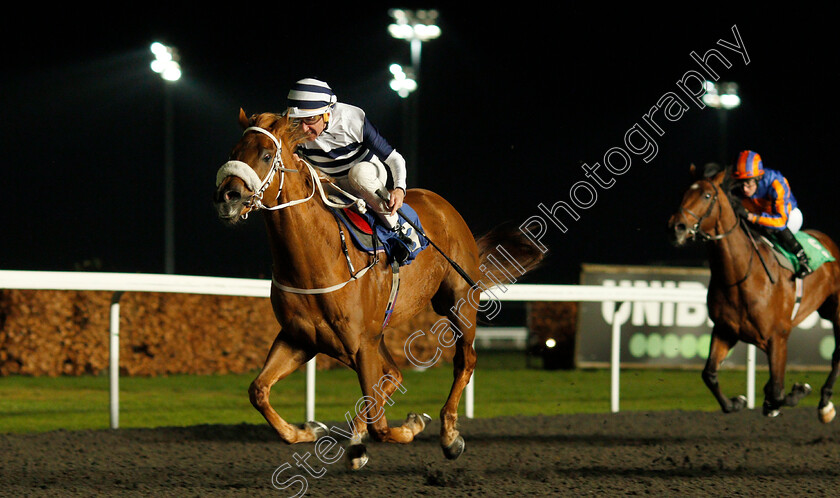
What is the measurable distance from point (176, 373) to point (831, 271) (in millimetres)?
6059

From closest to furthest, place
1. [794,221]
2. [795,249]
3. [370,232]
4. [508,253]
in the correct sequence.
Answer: [370,232] < [508,253] < [795,249] < [794,221]

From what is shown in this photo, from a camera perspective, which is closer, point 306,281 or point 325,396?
point 306,281

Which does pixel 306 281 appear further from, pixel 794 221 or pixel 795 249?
pixel 794 221

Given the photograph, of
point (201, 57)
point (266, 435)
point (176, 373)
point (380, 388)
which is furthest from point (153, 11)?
point (380, 388)

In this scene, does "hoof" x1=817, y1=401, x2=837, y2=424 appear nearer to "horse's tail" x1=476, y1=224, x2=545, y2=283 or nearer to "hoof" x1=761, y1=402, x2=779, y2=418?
"hoof" x1=761, y1=402, x2=779, y2=418

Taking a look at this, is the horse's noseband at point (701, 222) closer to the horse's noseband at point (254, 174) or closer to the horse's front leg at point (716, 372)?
the horse's front leg at point (716, 372)

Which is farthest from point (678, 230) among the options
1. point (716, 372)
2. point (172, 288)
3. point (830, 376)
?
Result: point (172, 288)

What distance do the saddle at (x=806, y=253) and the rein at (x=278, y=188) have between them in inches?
137

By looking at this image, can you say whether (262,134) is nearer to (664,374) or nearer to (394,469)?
(394,469)

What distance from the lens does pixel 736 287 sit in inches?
228

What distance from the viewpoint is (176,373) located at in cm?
878

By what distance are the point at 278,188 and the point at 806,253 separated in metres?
4.31

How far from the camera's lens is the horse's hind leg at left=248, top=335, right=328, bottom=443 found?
138 inches

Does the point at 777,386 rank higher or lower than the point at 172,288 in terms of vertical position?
lower
